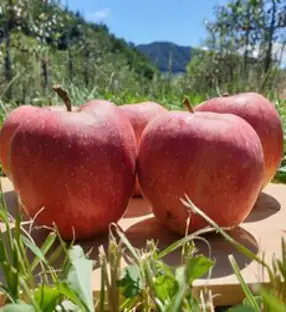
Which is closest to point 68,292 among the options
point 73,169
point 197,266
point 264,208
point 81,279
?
point 81,279

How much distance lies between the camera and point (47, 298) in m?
0.44

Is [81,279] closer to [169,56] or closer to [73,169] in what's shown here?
[73,169]

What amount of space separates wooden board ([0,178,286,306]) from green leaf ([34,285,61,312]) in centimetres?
17

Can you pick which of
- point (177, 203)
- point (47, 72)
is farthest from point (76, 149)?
point (47, 72)

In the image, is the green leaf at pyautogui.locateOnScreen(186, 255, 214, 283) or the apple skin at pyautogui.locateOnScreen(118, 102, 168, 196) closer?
the green leaf at pyautogui.locateOnScreen(186, 255, 214, 283)

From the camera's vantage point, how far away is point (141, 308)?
500 mm

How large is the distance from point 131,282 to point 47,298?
0.23ft

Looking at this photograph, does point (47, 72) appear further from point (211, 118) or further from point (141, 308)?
point (141, 308)

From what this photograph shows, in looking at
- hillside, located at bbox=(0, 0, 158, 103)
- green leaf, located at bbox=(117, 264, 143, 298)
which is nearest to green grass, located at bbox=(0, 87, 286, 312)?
green leaf, located at bbox=(117, 264, 143, 298)

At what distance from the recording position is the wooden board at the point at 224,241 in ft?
2.06

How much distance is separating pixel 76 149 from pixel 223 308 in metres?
0.31

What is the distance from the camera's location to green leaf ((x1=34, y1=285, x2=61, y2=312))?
0.44m

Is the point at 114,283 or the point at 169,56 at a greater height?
the point at 169,56

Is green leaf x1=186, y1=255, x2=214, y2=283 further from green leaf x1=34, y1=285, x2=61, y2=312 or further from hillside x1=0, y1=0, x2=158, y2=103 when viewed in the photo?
hillside x1=0, y1=0, x2=158, y2=103
